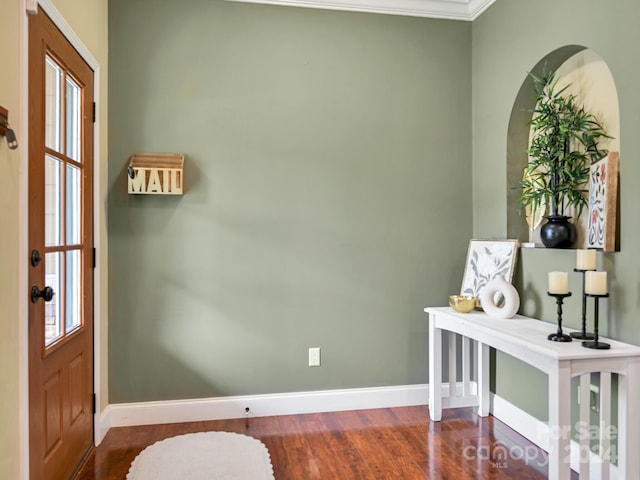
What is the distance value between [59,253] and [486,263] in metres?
2.48

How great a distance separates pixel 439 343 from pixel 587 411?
110 centimetres

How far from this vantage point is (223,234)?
2967mm

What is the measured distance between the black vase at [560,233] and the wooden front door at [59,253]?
2419 mm

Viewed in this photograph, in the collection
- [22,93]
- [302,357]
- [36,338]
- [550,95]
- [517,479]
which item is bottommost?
[517,479]

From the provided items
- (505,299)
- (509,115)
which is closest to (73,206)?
(505,299)

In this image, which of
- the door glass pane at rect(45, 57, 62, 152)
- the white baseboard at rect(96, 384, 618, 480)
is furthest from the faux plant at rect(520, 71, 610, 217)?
the door glass pane at rect(45, 57, 62, 152)

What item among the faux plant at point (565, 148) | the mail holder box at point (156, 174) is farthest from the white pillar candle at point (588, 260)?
the mail holder box at point (156, 174)

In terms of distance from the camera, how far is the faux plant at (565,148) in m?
2.37

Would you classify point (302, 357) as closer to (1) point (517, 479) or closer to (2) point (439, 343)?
(2) point (439, 343)

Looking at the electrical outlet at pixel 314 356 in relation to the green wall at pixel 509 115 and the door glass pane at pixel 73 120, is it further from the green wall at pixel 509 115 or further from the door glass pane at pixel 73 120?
the door glass pane at pixel 73 120

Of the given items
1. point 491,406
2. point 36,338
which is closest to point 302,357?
point 491,406

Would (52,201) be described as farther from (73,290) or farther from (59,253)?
(73,290)

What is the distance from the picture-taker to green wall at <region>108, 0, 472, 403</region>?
9.45 ft

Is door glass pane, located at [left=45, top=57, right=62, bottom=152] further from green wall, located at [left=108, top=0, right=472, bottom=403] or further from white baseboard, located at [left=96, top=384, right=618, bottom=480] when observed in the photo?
white baseboard, located at [left=96, top=384, right=618, bottom=480]
